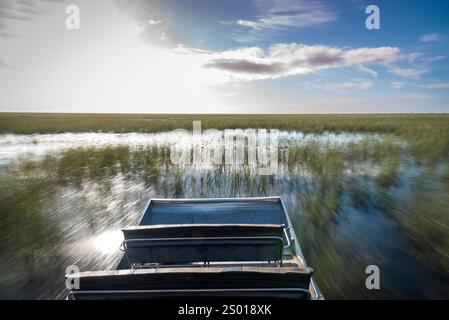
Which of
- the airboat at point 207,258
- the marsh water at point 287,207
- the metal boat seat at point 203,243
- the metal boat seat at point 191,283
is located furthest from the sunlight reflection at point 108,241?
the metal boat seat at point 191,283

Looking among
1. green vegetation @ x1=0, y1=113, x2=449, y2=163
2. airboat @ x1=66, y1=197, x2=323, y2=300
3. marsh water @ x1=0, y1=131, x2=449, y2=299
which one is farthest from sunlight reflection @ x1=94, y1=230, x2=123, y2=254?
green vegetation @ x1=0, y1=113, x2=449, y2=163

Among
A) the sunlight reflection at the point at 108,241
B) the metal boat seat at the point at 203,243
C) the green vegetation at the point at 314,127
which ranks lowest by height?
the sunlight reflection at the point at 108,241

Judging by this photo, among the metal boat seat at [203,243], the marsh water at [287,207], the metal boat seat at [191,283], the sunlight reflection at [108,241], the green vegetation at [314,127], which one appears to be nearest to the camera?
the metal boat seat at [191,283]

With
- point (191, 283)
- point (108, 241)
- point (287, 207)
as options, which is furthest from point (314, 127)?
point (191, 283)

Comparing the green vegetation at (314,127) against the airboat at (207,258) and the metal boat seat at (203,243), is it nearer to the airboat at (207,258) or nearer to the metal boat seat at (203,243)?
the airboat at (207,258)

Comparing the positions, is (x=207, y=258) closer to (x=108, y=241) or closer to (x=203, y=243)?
(x=203, y=243)

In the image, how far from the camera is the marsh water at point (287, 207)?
386cm

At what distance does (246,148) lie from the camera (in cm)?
1328

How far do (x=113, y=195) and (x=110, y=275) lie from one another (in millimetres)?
5618

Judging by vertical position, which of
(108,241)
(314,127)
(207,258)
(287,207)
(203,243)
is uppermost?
(314,127)

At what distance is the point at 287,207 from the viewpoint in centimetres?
650

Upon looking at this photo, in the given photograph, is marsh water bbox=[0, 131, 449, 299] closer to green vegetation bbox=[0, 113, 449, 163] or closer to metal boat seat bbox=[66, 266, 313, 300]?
metal boat seat bbox=[66, 266, 313, 300]
